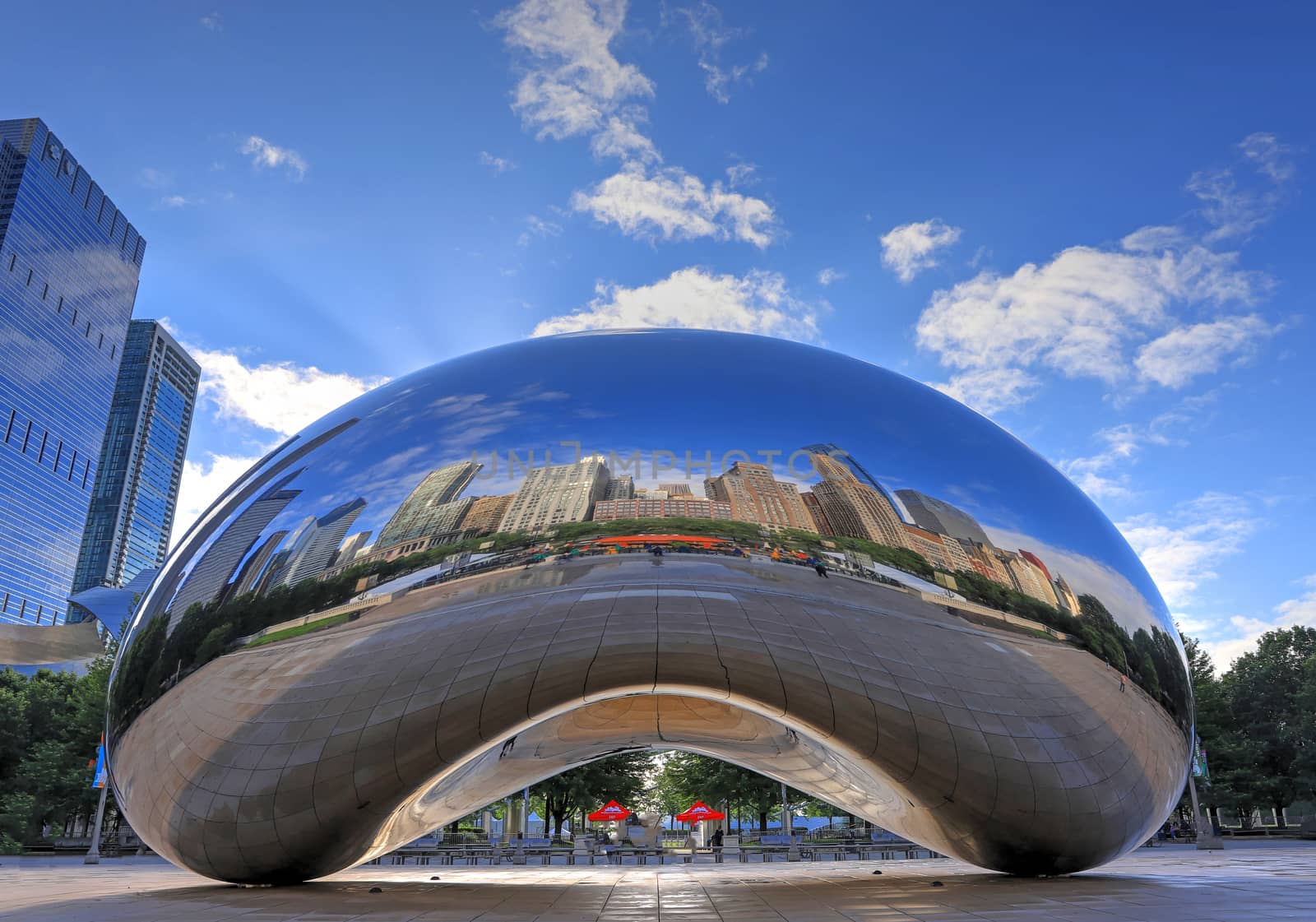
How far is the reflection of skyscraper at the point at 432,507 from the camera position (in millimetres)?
7074

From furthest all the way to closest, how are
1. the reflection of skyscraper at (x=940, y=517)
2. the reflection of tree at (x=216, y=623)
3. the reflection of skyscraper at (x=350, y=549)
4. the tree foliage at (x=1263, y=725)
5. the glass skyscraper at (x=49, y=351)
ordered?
the glass skyscraper at (x=49, y=351) → the tree foliage at (x=1263, y=725) → the reflection of skyscraper at (x=940, y=517) → the reflection of skyscraper at (x=350, y=549) → the reflection of tree at (x=216, y=623)

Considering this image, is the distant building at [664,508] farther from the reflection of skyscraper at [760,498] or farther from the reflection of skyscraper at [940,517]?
the reflection of skyscraper at [940,517]

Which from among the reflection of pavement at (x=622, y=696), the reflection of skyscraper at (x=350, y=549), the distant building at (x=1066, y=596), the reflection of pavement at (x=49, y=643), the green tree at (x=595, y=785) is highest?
the reflection of pavement at (x=49, y=643)

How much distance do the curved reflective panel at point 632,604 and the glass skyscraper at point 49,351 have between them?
159452 mm

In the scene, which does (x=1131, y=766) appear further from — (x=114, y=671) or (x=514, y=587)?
(x=114, y=671)

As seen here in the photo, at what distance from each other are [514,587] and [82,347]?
178901mm

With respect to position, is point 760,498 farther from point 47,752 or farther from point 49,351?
point 49,351

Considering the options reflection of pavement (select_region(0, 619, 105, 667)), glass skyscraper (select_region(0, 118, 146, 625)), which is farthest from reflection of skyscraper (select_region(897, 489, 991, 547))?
glass skyscraper (select_region(0, 118, 146, 625))

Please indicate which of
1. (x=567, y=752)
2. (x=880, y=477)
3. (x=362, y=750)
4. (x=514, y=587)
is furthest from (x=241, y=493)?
(x=880, y=477)

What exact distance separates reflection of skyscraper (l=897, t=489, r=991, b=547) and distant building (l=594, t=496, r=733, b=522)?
1.67 metres

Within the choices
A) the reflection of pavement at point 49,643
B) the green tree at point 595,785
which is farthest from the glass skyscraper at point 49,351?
the green tree at point 595,785

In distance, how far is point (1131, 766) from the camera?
8297 mm

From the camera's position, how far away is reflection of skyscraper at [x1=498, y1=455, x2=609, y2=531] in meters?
6.96

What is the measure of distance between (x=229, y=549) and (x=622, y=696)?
3.94 metres
